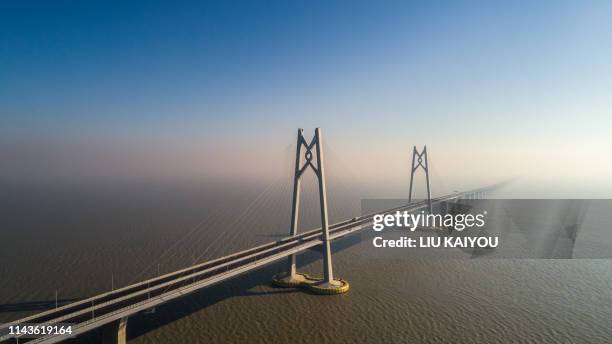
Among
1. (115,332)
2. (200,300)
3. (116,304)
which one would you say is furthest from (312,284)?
(115,332)

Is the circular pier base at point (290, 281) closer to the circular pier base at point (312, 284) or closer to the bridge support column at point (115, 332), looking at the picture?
the circular pier base at point (312, 284)

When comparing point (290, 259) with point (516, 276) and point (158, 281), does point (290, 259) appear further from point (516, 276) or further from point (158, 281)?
point (516, 276)

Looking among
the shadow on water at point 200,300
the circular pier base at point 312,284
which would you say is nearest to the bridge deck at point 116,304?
the shadow on water at point 200,300

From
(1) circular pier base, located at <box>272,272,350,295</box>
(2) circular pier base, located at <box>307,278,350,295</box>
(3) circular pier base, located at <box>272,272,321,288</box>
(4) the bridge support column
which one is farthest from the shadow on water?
(4) the bridge support column

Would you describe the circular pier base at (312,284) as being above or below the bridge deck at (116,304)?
below

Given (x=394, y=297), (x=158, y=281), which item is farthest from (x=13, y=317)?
(x=394, y=297)

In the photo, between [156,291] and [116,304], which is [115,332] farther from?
[156,291]

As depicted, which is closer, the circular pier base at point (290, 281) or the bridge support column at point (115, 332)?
the bridge support column at point (115, 332)
